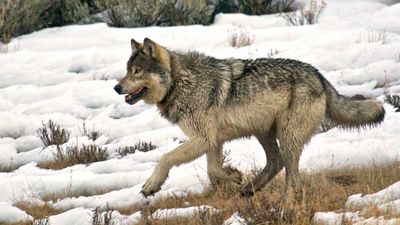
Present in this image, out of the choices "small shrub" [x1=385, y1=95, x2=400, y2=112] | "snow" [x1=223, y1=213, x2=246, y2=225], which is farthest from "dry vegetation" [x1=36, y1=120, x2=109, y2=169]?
"small shrub" [x1=385, y1=95, x2=400, y2=112]

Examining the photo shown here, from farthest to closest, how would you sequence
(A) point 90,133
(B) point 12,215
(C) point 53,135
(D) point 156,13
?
(D) point 156,13
(A) point 90,133
(C) point 53,135
(B) point 12,215

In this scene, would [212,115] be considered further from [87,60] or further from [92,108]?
[87,60]

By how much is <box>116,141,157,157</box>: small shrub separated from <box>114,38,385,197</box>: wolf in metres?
2.25

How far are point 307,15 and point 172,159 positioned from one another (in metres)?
8.48

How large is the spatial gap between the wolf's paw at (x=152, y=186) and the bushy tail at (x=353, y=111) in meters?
2.03

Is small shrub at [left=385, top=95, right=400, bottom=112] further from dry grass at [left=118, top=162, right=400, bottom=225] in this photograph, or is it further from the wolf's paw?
the wolf's paw

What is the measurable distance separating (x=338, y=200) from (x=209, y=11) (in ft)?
34.2

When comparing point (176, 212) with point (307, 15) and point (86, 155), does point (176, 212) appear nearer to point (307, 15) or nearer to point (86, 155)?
point (86, 155)

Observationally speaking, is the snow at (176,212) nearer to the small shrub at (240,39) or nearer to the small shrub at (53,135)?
the small shrub at (53,135)

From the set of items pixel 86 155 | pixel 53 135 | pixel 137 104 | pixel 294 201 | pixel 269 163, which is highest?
pixel 294 201

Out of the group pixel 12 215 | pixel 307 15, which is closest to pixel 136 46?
pixel 12 215

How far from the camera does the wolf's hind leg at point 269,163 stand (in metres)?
7.98

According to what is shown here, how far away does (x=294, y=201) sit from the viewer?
6.22 m

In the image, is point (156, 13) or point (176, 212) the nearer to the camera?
point (176, 212)
